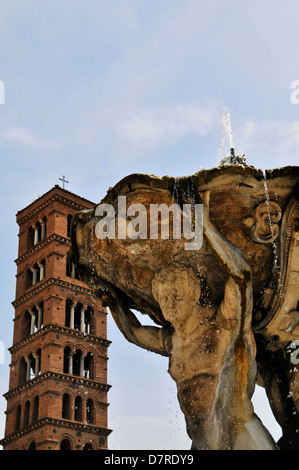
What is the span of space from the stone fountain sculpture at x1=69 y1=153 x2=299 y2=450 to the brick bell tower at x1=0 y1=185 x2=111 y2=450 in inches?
1159

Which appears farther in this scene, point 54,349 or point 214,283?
point 54,349

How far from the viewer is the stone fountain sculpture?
4.80 m

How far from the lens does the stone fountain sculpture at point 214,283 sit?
480cm

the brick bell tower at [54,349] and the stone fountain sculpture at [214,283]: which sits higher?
the brick bell tower at [54,349]

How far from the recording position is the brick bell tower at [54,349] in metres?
35.0

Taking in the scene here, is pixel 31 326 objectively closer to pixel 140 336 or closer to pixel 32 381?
pixel 32 381

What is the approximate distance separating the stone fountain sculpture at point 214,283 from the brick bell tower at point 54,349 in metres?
29.4

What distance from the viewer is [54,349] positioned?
36.4m

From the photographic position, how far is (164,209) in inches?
201

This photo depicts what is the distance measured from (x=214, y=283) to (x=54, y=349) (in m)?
32.1

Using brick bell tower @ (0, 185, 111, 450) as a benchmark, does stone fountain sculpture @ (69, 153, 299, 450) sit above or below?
below

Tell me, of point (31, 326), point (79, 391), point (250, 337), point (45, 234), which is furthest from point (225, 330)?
point (45, 234)

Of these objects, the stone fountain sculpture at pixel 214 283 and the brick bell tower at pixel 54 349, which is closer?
the stone fountain sculpture at pixel 214 283
